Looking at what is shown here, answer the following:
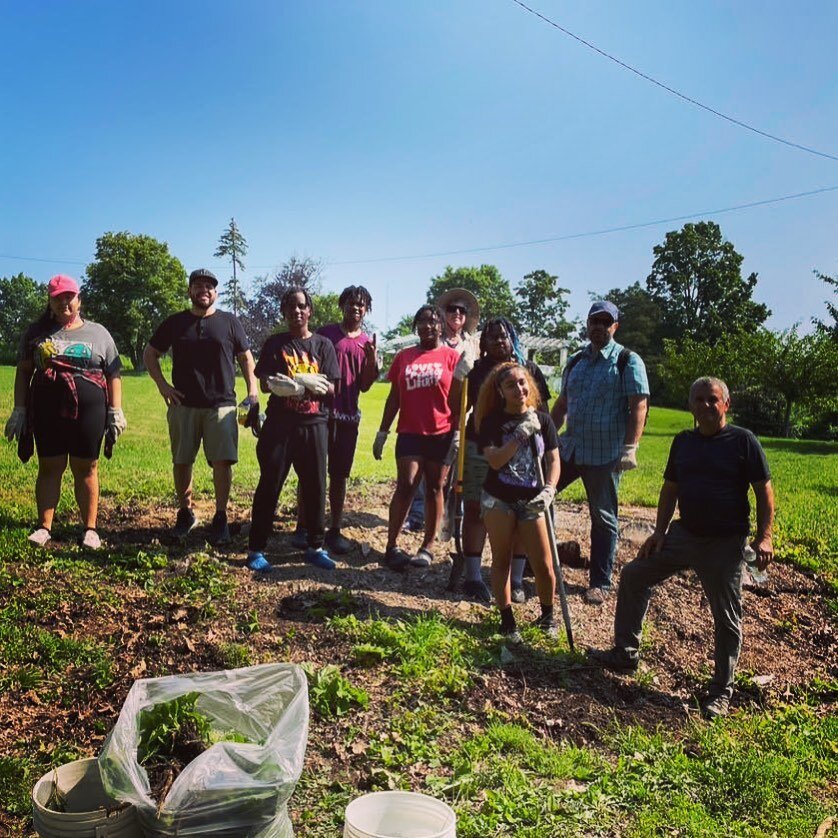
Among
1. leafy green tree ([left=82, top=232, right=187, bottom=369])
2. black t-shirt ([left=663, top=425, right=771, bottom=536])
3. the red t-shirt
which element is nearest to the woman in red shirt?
the red t-shirt

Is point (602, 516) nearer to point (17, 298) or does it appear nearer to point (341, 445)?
point (341, 445)

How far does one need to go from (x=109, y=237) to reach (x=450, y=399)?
49.7 meters

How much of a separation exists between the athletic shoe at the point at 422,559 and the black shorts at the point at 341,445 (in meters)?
0.90

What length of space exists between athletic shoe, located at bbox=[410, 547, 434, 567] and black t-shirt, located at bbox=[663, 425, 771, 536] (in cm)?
234

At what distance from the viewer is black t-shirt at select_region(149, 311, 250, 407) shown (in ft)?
19.1

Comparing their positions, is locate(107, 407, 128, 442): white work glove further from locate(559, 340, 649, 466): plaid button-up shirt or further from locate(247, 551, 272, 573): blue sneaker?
locate(559, 340, 649, 466): plaid button-up shirt

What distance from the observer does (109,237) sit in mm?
49031

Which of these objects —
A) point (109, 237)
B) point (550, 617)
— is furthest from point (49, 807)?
point (109, 237)

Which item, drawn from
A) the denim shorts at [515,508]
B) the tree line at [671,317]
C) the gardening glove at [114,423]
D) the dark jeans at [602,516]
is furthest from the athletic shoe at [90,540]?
the tree line at [671,317]

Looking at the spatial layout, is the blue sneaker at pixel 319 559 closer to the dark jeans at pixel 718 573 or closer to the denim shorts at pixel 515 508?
the denim shorts at pixel 515 508

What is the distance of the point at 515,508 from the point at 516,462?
0.95 ft

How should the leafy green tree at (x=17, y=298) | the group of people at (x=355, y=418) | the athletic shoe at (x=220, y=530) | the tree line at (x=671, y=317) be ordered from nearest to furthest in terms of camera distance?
the group of people at (x=355, y=418) < the athletic shoe at (x=220, y=530) < the tree line at (x=671, y=317) < the leafy green tree at (x=17, y=298)

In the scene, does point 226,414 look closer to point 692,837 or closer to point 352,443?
point 352,443

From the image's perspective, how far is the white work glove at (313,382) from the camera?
5402 mm
